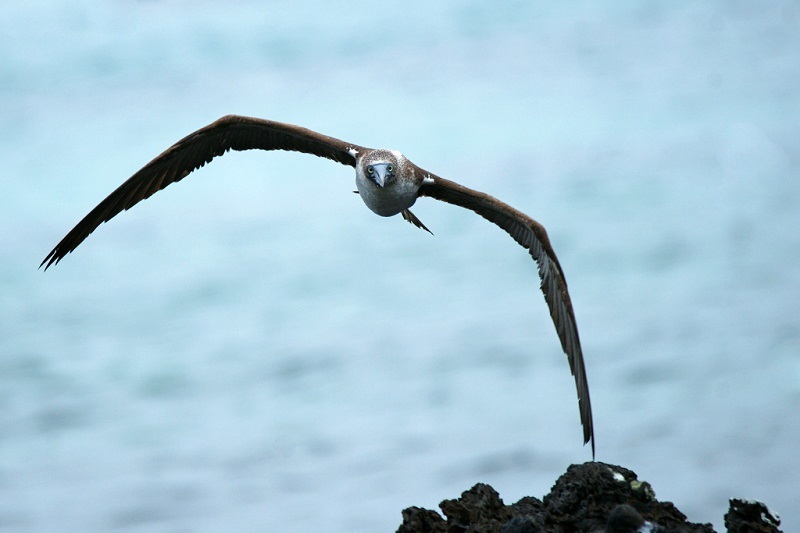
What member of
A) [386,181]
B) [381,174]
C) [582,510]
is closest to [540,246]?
[386,181]

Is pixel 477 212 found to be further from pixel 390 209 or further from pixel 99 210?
pixel 99 210

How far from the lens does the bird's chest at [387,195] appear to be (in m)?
13.0

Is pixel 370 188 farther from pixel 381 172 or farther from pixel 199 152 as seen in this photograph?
pixel 199 152

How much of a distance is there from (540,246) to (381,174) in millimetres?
2344

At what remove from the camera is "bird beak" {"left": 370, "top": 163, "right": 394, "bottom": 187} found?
12758 millimetres

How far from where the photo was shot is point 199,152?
555 inches

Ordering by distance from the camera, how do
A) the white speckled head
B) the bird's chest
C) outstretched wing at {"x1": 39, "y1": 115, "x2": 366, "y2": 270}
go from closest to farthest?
the white speckled head
the bird's chest
outstretched wing at {"x1": 39, "y1": 115, "x2": 366, "y2": 270}

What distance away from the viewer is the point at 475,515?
10.8 meters

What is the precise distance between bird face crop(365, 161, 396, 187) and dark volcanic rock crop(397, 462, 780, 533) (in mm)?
4080

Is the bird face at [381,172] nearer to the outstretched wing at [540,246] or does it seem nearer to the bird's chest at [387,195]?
the bird's chest at [387,195]

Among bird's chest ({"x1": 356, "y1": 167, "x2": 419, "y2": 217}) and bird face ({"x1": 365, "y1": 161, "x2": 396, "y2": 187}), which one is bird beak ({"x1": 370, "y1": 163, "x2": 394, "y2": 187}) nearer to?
bird face ({"x1": 365, "y1": 161, "x2": 396, "y2": 187})

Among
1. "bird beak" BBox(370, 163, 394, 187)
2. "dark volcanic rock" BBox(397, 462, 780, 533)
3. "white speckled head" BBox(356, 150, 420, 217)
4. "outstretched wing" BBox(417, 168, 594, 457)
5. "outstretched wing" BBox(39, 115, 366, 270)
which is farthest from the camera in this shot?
"outstretched wing" BBox(39, 115, 366, 270)

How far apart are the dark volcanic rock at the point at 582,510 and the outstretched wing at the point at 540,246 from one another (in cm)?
211

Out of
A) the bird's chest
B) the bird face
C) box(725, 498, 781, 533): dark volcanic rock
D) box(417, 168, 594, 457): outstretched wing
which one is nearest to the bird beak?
the bird face
